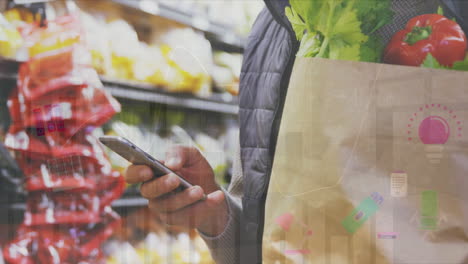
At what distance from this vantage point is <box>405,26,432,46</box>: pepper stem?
101 centimetres

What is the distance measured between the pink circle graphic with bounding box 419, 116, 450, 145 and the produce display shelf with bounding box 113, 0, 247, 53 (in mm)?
446

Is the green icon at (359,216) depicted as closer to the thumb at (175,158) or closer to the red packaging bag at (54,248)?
the thumb at (175,158)

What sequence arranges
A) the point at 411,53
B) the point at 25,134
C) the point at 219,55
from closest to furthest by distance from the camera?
the point at 25,134, the point at 411,53, the point at 219,55

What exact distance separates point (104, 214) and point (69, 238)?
0.08 m

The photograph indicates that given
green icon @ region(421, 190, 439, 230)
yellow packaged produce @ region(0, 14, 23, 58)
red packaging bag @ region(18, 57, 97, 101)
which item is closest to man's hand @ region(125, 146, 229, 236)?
red packaging bag @ region(18, 57, 97, 101)

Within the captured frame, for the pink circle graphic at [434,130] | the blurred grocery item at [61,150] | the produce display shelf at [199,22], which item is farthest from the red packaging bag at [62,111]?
the pink circle graphic at [434,130]

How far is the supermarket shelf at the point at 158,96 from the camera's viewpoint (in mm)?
957

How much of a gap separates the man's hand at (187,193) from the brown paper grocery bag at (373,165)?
0.56 feet

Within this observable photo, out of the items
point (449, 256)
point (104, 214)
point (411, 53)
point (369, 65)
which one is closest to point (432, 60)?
point (411, 53)

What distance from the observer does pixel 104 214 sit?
0.98 meters

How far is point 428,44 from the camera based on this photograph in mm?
999

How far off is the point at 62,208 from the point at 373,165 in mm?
619

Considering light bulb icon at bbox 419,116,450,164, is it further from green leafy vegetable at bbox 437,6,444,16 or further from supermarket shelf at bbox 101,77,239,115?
supermarket shelf at bbox 101,77,239,115

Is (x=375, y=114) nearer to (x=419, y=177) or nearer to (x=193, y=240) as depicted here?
(x=419, y=177)
